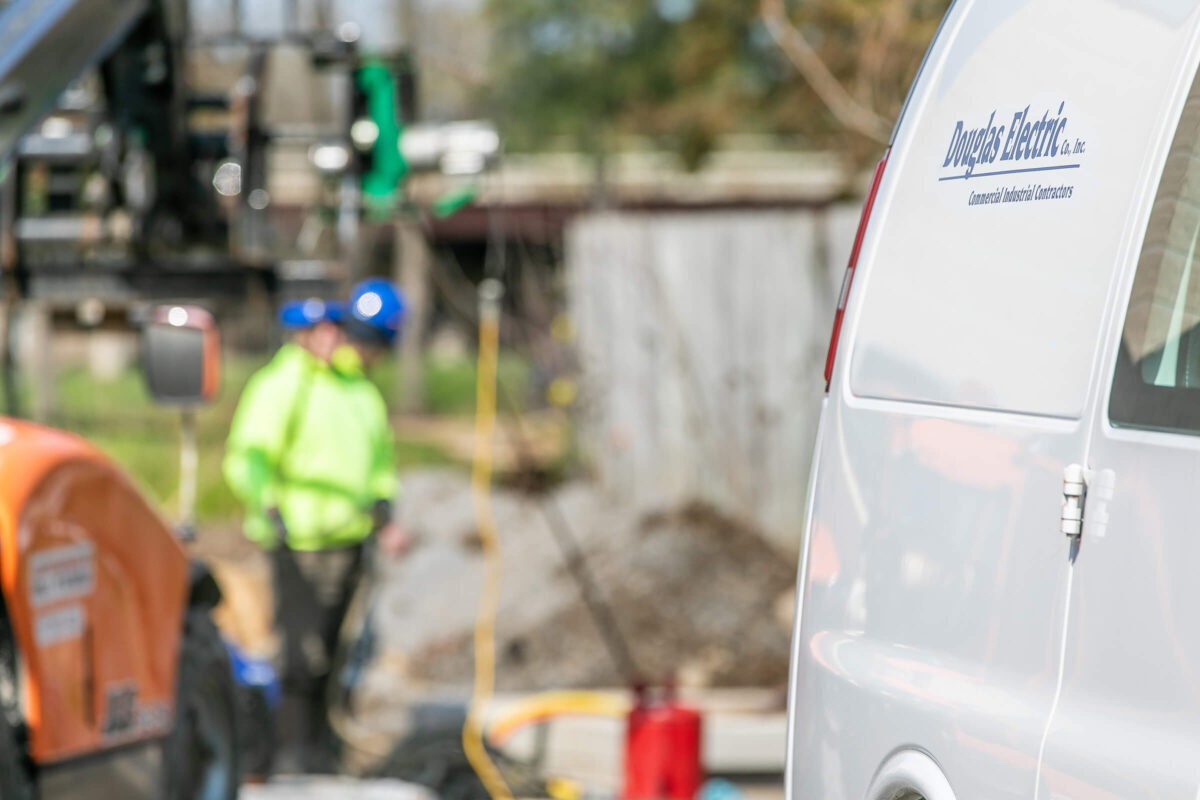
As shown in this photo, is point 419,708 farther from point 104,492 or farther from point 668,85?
point 668,85

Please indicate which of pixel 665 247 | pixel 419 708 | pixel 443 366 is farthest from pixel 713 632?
pixel 443 366

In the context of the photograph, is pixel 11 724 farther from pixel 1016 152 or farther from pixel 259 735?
pixel 259 735

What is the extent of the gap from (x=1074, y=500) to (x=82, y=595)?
109 inches

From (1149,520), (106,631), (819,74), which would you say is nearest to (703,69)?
(819,74)

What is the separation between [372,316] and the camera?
305 inches

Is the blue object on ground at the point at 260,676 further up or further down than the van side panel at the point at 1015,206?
further down

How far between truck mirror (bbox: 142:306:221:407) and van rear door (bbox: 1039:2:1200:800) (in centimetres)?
313

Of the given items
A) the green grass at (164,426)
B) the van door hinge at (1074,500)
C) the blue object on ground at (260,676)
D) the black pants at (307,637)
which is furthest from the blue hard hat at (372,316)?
the van door hinge at (1074,500)

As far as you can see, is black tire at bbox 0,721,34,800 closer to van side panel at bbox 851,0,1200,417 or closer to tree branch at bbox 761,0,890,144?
van side panel at bbox 851,0,1200,417

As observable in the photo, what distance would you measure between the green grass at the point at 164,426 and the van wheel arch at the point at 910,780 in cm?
1009

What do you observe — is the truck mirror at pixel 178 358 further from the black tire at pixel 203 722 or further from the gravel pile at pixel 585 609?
the gravel pile at pixel 585 609

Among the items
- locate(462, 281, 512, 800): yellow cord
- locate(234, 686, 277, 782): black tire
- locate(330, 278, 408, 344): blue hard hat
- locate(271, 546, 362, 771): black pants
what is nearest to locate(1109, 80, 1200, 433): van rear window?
locate(462, 281, 512, 800): yellow cord

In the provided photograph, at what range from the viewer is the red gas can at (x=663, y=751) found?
6.21m

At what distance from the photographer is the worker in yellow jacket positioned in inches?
298
